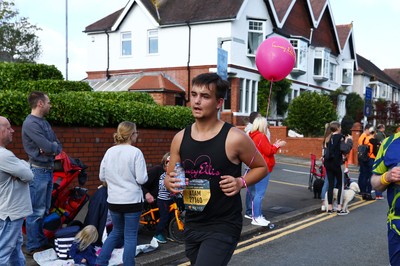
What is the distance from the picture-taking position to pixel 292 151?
76.6 feet

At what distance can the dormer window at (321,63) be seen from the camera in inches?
1384

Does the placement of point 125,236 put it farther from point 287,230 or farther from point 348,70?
point 348,70

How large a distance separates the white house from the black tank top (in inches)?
807

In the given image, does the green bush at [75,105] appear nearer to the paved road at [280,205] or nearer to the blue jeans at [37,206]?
the paved road at [280,205]

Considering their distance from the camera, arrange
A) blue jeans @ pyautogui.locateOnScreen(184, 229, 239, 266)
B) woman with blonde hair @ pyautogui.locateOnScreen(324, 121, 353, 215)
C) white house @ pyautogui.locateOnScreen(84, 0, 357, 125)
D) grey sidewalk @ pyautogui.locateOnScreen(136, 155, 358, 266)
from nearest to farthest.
→ blue jeans @ pyautogui.locateOnScreen(184, 229, 239, 266) → grey sidewalk @ pyautogui.locateOnScreen(136, 155, 358, 266) → woman with blonde hair @ pyautogui.locateOnScreen(324, 121, 353, 215) → white house @ pyautogui.locateOnScreen(84, 0, 357, 125)

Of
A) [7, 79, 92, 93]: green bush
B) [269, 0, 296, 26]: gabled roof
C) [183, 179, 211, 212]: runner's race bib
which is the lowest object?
[183, 179, 211, 212]: runner's race bib

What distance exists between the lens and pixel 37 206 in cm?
553

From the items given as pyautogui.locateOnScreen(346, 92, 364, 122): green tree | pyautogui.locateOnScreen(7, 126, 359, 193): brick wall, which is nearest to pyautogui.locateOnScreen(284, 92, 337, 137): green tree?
pyautogui.locateOnScreen(7, 126, 359, 193): brick wall

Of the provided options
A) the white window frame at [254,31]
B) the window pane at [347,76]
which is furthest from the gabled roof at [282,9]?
the window pane at [347,76]

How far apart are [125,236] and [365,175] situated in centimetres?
825

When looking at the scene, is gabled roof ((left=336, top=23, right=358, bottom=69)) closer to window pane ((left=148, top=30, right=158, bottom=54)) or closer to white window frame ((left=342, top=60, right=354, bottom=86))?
white window frame ((left=342, top=60, right=354, bottom=86))

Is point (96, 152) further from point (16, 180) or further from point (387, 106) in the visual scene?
point (387, 106)

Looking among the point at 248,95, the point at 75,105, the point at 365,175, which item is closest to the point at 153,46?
the point at 248,95

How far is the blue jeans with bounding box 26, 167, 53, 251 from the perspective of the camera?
550cm
